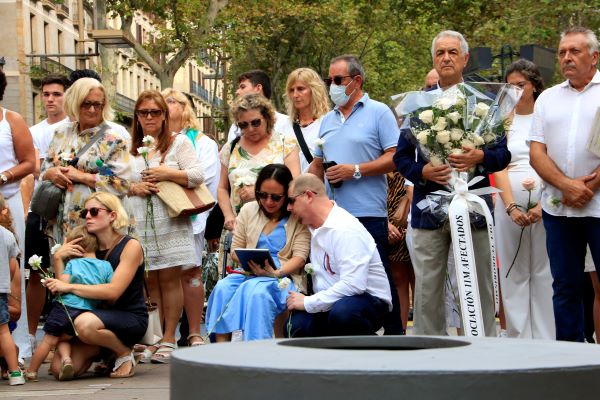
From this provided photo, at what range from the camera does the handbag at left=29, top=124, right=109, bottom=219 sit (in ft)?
34.9

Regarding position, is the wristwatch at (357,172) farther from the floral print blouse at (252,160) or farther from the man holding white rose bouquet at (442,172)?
the floral print blouse at (252,160)

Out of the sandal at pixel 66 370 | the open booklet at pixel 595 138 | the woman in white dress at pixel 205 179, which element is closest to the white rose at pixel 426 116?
the open booklet at pixel 595 138

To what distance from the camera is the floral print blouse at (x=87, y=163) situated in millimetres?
10656

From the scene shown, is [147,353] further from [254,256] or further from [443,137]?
[443,137]

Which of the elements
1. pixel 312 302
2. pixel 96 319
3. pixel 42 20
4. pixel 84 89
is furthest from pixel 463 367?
pixel 42 20

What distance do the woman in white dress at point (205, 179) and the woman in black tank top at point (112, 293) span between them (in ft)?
4.15

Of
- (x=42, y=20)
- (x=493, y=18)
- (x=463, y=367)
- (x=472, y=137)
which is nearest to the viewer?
(x=463, y=367)

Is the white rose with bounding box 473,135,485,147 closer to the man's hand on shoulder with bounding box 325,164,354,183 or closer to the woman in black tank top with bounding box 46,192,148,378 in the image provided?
the man's hand on shoulder with bounding box 325,164,354,183

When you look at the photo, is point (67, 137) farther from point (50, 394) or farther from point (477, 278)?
point (477, 278)

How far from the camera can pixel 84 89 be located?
10625mm

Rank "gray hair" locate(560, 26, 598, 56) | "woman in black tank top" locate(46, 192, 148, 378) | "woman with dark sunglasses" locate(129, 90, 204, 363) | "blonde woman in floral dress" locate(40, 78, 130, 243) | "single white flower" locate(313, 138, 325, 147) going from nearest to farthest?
"gray hair" locate(560, 26, 598, 56) → "woman in black tank top" locate(46, 192, 148, 378) → "single white flower" locate(313, 138, 325, 147) → "blonde woman in floral dress" locate(40, 78, 130, 243) → "woman with dark sunglasses" locate(129, 90, 204, 363)

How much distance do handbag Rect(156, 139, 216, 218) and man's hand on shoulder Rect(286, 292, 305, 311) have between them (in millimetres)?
2155

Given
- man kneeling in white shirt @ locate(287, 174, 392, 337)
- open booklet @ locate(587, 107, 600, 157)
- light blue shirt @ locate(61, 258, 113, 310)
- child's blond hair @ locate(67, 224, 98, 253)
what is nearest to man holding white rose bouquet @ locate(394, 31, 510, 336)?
man kneeling in white shirt @ locate(287, 174, 392, 337)

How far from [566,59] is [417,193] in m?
1.29
